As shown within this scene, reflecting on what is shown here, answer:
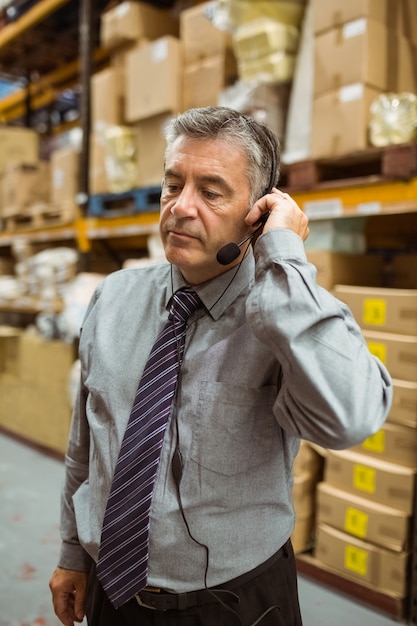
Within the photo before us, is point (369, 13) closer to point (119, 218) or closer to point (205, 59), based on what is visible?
point (205, 59)

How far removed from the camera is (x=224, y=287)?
117cm

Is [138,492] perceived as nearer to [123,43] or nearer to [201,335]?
[201,335]

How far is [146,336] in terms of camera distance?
123 centimetres

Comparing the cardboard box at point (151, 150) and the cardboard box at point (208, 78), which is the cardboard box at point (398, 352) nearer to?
the cardboard box at point (208, 78)

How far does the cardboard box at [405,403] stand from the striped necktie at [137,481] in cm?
150

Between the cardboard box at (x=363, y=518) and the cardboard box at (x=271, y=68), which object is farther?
the cardboard box at (x=271, y=68)

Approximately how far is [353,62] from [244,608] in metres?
2.25

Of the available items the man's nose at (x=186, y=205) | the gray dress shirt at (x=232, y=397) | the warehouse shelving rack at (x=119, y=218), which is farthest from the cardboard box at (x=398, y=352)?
the man's nose at (x=186, y=205)

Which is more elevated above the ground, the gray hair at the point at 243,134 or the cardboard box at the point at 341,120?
the cardboard box at the point at 341,120

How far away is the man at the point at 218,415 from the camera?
1.06m

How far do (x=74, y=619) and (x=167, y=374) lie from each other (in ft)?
2.54

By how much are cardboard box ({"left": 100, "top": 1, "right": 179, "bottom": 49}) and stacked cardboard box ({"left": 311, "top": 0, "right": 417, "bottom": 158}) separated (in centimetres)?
152

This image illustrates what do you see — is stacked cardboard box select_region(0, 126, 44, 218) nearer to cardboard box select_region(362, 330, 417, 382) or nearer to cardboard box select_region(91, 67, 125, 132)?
cardboard box select_region(91, 67, 125, 132)

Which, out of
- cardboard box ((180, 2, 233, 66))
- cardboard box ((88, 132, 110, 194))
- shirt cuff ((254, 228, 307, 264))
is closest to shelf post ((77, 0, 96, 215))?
cardboard box ((88, 132, 110, 194))
